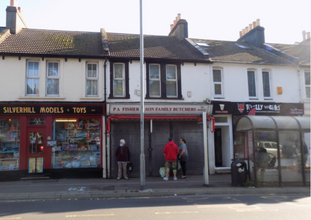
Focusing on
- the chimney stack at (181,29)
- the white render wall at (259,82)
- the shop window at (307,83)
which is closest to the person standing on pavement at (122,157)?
the white render wall at (259,82)

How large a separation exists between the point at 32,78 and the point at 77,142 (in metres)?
3.73

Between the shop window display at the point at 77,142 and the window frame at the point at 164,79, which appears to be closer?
the shop window display at the point at 77,142

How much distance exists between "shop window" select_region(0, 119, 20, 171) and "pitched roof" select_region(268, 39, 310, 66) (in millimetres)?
15640

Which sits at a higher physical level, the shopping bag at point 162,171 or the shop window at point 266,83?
the shop window at point 266,83

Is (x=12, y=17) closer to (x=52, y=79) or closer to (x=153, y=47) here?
(x=52, y=79)

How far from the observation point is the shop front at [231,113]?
14.1m

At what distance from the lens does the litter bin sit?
10602 millimetres

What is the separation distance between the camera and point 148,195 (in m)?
9.35

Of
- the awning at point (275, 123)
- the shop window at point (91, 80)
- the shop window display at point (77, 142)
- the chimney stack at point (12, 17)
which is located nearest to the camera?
the awning at point (275, 123)

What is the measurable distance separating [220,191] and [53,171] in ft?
24.6

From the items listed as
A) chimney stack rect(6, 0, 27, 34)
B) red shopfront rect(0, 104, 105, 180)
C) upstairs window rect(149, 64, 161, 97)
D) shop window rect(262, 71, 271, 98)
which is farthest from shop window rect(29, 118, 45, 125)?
shop window rect(262, 71, 271, 98)

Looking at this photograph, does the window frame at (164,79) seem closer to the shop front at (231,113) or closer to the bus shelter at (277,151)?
the shop front at (231,113)

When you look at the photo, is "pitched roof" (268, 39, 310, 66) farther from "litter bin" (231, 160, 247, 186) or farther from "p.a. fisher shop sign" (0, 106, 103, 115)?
"p.a. fisher shop sign" (0, 106, 103, 115)

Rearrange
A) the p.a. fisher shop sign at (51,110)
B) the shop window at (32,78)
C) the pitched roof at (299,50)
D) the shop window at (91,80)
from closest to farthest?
1. the p.a. fisher shop sign at (51,110)
2. the shop window at (32,78)
3. the shop window at (91,80)
4. the pitched roof at (299,50)
